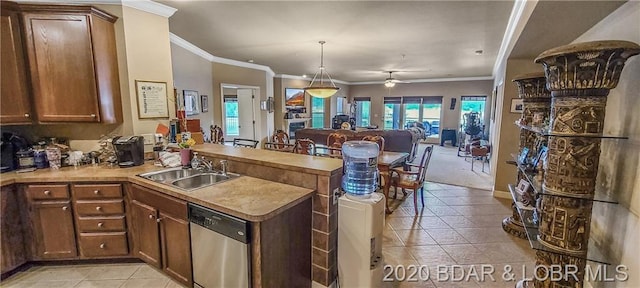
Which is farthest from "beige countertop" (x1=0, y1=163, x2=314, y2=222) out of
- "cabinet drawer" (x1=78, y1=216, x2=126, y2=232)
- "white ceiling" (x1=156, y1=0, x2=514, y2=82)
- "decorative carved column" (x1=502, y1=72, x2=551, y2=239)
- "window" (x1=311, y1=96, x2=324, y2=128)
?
"window" (x1=311, y1=96, x2=324, y2=128)

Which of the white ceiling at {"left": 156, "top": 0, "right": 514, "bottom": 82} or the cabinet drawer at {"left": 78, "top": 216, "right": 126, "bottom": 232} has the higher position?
the white ceiling at {"left": 156, "top": 0, "right": 514, "bottom": 82}

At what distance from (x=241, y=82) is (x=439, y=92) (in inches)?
306

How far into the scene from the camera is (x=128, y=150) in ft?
8.89

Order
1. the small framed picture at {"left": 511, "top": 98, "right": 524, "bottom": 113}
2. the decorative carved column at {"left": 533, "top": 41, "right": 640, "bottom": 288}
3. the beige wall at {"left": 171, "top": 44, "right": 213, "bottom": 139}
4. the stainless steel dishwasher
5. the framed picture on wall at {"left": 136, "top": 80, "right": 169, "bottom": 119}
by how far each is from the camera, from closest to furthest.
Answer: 1. the decorative carved column at {"left": 533, "top": 41, "right": 640, "bottom": 288}
2. the stainless steel dishwasher
3. the framed picture on wall at {"left": 136, "top": 80, "right": 169, "bottom": 119}
4. the small framed picture at {"left": 511, "top": 98, "right": 524, "bottom": 113}
5. the beige wall at {"left": 171, "top": 44, "right": 213, "bottom": 139}

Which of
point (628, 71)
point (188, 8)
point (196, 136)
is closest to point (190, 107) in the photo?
point (196, 136)

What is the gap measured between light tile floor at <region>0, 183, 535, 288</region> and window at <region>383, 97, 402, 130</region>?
812cm

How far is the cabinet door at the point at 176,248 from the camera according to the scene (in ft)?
Answer: 6.68

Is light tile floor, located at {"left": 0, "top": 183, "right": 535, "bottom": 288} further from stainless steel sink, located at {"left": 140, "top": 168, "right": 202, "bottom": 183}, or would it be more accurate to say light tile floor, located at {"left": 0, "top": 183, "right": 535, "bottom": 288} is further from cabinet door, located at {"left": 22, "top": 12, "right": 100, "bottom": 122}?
cabinet door, located at {"left": 22, "top": 12, "right": 100, "bottom": 122}

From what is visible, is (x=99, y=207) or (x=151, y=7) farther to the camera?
(x=151, y=7)

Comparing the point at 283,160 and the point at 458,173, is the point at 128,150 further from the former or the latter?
the point at 458,173

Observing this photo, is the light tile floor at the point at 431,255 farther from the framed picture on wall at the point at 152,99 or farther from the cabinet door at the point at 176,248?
the framed picture on wall at the point at 152,99

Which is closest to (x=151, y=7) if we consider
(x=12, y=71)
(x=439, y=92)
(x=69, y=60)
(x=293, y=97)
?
(x=69, y=60)

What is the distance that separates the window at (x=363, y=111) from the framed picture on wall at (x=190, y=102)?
8.59 meters

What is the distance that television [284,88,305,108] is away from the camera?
31.4 ft
